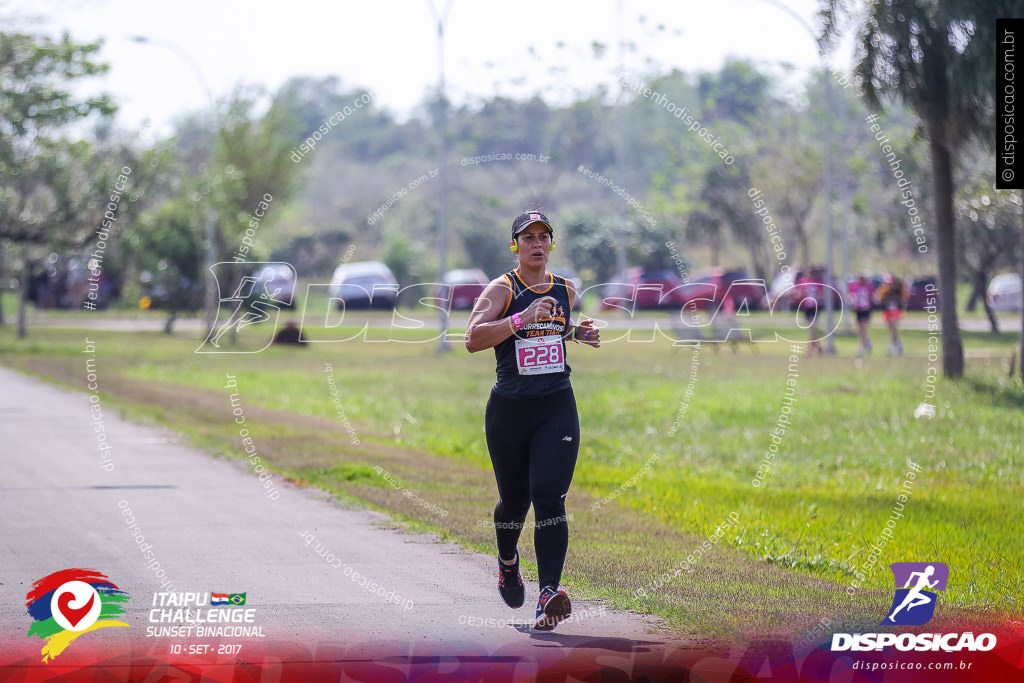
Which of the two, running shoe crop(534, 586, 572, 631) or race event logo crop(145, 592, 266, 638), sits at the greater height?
running shoe crop(534, 586, 572, 631)

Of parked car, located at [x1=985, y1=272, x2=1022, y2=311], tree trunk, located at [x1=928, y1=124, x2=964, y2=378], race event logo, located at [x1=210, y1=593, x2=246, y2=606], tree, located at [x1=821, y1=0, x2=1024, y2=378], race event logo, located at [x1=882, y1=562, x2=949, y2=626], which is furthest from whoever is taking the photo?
parked car, located at [x1=985, y1=272, x2=1022, y2=311]

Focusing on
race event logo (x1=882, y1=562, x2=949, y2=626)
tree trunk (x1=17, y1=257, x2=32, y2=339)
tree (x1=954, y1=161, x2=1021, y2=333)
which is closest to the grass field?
race event logo (x1=882, y1=562, x2=949, y2=626)

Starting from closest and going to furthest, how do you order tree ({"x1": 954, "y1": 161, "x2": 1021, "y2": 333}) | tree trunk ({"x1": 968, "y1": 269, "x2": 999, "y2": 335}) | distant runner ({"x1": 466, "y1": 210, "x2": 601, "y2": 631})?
distant runner ({"x1": 466, "y1": 210, "x2": 601, "y2": 631})
tree ({"x1": 954, "y1": 161, "x2": 1021, "y2": 333})
tree trunk ({"x1": 968, "y1": 269, "x2": 999, "y2": 335})

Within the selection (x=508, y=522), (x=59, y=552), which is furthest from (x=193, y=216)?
(x=508, y=522)

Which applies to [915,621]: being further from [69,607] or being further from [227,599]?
[69,607]

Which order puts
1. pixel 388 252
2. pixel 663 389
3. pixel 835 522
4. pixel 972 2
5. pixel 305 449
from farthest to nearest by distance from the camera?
1. pixel 388 252
2. pixel 663 389
3. pixel 972 2
4. pixel 305 449
5. pixel 835 522

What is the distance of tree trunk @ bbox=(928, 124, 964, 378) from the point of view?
19.8 meters

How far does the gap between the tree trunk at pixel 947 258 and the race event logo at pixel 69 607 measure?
615 inches

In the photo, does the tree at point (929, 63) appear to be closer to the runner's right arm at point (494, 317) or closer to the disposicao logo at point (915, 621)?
the disposicao logo at point (915, 621)

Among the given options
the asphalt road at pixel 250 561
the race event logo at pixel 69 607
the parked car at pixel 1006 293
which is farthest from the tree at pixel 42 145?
the parked car at pixel 1006 293

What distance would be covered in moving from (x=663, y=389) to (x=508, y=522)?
13810mm

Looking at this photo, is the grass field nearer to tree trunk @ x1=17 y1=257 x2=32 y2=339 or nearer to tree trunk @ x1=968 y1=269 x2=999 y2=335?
tree trunk @ x1=17 y1=257 x2=32 y2=339

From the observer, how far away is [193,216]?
32.4 metres

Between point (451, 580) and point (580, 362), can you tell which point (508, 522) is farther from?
point (580, 362)
